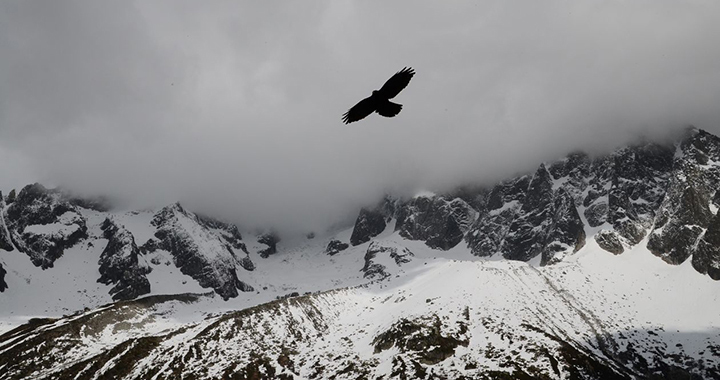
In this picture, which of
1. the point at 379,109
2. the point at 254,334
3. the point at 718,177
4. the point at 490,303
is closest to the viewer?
the point at 379,109

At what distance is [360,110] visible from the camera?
16.9 meters

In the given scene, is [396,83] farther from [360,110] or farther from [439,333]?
[439,333]

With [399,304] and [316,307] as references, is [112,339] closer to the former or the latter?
[316,307]

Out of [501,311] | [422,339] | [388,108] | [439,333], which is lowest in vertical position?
[388,108]

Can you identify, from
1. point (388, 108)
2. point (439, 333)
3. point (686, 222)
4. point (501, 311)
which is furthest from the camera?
point (686, 222)

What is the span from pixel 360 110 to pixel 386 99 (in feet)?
3.19

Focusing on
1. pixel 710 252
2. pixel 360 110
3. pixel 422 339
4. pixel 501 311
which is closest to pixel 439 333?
pixel 422 339

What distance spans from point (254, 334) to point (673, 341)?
104851mm

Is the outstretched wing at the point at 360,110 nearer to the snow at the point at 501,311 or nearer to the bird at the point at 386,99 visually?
the bird at the point at 386,99

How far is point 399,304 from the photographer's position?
14375cm

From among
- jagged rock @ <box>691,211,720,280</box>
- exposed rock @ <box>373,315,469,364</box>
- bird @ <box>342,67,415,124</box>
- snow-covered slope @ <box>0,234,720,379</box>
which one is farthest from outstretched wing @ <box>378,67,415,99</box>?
jagged rock @ <box>691,211,720,280</box>

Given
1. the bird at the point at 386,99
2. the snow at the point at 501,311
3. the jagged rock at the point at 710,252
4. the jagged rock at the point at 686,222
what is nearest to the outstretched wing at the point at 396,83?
the bird at the point at 386,99

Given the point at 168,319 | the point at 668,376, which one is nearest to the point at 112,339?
the point at 168,319

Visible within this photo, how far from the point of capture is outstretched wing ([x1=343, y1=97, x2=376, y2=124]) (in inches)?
651
